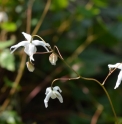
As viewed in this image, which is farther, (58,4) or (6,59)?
(58,4)

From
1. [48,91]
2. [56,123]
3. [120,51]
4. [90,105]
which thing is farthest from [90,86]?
[48,91]

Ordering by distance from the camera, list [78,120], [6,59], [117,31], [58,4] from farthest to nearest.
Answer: [117,31], [58,4], [78,120], [6,59]

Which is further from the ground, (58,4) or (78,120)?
(58,4)

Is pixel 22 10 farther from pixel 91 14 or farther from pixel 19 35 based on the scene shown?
pixel 91 14

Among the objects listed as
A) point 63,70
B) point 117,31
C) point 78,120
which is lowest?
point 78,120

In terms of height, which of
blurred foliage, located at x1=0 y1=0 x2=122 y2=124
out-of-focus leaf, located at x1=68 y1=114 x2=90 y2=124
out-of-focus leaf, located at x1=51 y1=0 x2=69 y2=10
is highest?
out-of-focus leaf, located at x1=51 y1=0 x2=69 y2=10

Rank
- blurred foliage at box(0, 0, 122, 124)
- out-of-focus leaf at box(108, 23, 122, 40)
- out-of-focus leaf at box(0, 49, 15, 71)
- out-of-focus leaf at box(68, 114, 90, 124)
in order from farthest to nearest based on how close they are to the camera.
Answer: out-of-focus leaf at box(108, 23, 122, 40) → blurred foliage at box(0, 0, 122, 124) → out-of-focus leaf at box(68, 114, 90, 124) → out-of-focus leaf at box(0, 49, 15, 71)

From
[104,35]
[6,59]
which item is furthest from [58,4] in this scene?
[6,59]

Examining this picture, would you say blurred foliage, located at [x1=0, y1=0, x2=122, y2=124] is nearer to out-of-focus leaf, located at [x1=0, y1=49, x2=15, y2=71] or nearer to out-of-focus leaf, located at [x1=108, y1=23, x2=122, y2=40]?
out-of-focus leaf, located at [x1=108, y1=23, x2=122, y2=40]

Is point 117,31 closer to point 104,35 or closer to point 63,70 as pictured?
point 104,35

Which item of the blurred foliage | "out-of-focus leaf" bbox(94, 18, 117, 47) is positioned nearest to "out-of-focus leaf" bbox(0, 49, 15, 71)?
the blurred foliage

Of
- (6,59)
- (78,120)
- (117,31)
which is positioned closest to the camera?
(6,59)

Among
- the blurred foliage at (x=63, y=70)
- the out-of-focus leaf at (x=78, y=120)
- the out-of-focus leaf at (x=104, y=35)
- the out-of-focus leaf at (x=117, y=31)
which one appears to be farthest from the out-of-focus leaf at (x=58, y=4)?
the out-of-focus leaf at (x=78, y=120)
